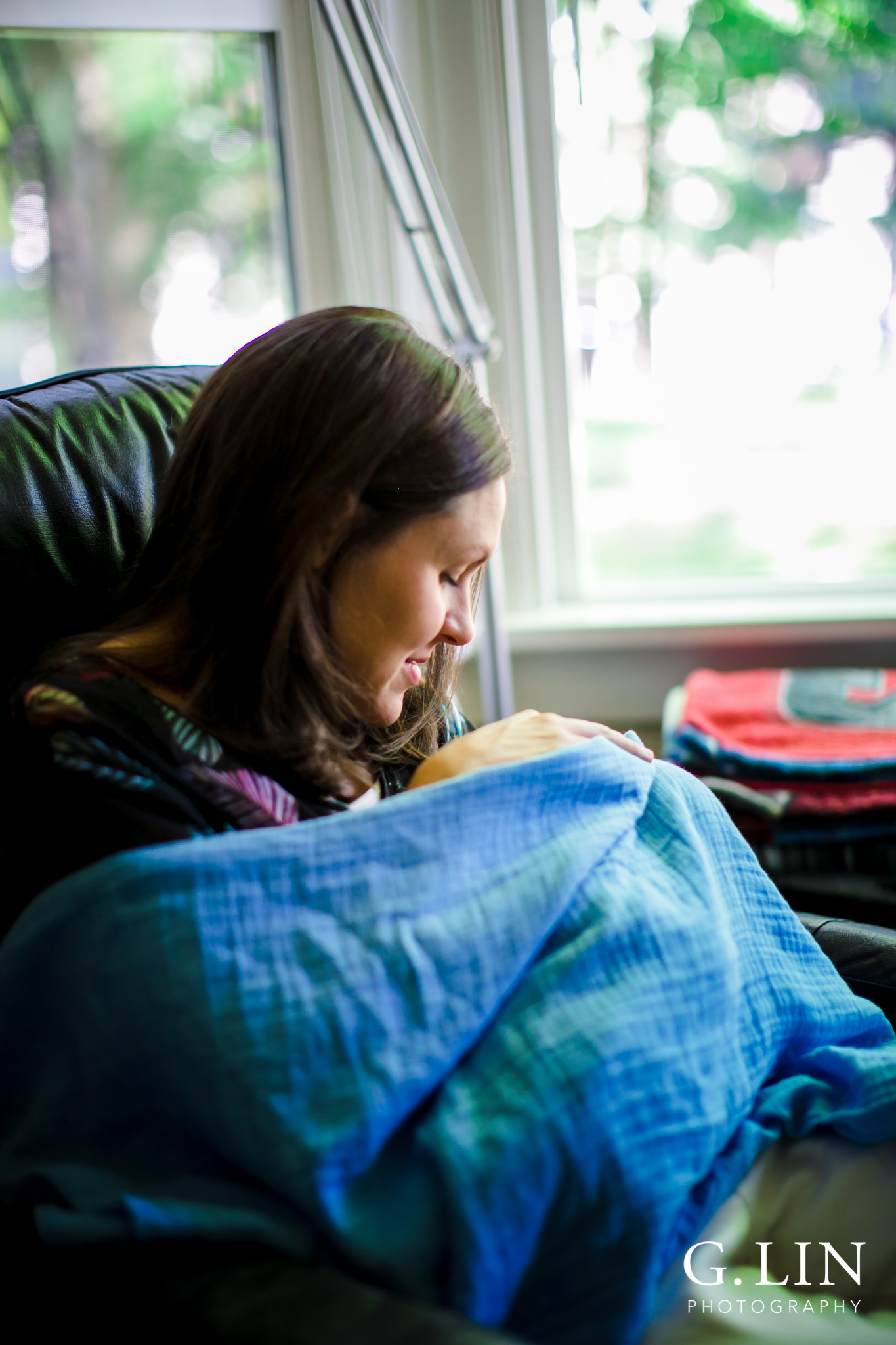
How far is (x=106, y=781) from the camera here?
0.73 metres

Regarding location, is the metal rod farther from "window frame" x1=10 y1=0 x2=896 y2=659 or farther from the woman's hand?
the woman's hand

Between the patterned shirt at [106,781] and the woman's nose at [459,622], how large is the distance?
193mm

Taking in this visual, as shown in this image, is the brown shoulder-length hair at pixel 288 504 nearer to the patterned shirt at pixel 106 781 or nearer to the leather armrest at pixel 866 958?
the patterned shirt at pixel 106 781

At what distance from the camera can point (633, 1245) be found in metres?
0.63

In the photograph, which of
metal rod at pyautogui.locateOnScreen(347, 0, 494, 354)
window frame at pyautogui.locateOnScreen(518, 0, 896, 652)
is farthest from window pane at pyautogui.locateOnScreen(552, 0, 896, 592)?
metal rod at pyautogui.locateOnScreen(347, 0, 494, 354)

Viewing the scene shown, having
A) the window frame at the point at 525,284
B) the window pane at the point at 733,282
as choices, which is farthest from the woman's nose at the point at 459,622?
the window pane at the point at 733,282

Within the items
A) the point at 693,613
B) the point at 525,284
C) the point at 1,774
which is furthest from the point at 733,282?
the point at 1,774

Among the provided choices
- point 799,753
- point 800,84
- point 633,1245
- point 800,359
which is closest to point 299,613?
point 633,1245

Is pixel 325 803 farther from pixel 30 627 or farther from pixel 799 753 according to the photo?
pixel 799 753

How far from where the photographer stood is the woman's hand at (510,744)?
0.84 meters

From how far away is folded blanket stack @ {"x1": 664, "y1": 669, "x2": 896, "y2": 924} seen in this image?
142 cm

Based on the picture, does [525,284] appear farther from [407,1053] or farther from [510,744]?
[407,1053]

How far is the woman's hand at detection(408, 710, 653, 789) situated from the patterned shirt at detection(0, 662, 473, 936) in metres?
0.12

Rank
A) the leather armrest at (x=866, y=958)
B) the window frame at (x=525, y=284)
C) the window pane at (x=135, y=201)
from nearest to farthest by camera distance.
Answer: the leather armrest at (x=866, y=958)
the window pane at (x=135, y=201)
the window frame at (x=525, y=284)
